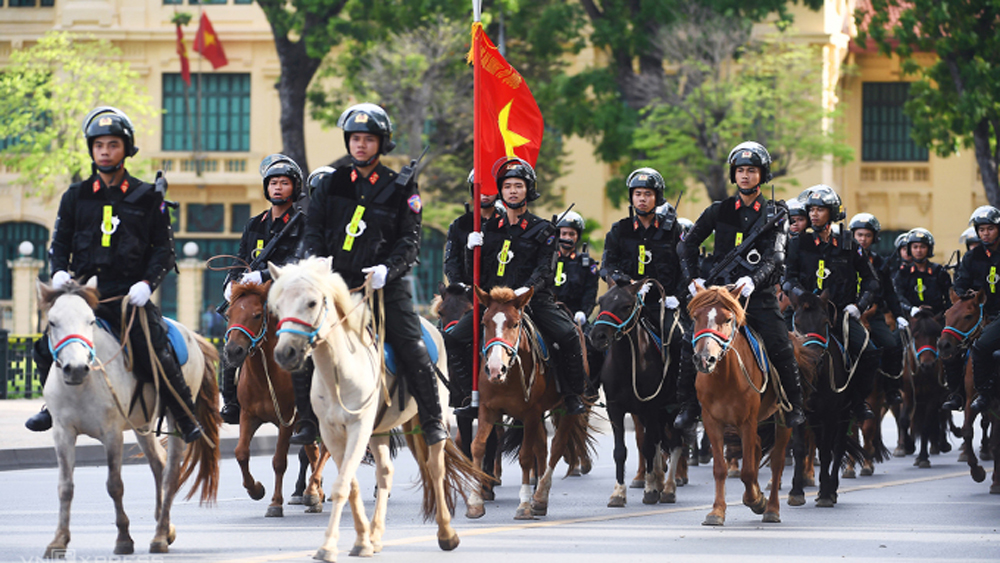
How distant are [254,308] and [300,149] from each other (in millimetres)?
27004

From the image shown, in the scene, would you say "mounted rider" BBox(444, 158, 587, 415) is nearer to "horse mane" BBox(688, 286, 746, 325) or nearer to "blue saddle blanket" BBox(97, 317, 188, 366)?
"horse mane" BBox(688, 286, 746, 325)

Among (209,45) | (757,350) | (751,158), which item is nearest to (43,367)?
(757,350)

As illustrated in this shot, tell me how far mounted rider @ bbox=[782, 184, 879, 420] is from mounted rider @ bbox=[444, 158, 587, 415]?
8.31ft

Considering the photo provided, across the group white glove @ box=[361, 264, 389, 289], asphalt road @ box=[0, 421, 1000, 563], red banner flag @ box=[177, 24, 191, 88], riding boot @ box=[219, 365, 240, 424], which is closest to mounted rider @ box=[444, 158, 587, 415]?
asphalt road @ box=[0, 421, 1000, 563]

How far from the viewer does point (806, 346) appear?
12.9 meters

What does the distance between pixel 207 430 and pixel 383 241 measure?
2136 millimetres

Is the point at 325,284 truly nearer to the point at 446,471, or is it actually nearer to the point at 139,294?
the point at 139,294

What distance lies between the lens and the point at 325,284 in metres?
8.36

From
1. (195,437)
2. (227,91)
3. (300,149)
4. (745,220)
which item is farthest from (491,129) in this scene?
(227,91)

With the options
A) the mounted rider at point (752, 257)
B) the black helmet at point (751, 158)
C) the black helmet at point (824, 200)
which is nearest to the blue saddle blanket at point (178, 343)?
the mounted rider at point (752, 257)

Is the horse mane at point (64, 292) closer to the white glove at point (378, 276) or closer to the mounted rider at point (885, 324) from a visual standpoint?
the white glove at point (378, 276)

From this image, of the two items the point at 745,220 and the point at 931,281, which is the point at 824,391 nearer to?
the point at 745,220

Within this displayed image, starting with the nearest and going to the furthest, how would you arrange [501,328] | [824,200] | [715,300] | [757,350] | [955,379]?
[715,300], [501,328], [757,350], [824,200], [955,379]

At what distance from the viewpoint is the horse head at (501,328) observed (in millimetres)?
10883
